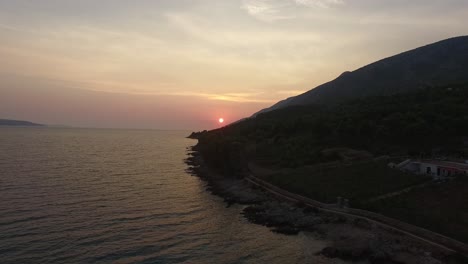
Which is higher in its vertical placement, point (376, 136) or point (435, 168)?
point (376, 136)

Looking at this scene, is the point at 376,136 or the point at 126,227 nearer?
the point at 126,227

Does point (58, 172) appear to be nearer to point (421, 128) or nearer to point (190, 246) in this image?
point (190, 246)

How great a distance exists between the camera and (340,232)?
41438mm

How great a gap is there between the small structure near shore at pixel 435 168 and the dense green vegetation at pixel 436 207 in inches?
108

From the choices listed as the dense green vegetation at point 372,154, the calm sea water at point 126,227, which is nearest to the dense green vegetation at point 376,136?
the dense green vegetation at point 372,154

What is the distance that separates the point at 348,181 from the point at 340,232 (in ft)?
60.3

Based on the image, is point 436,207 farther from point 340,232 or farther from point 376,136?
point 376,136

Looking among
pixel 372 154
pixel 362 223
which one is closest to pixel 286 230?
pixel 362 223

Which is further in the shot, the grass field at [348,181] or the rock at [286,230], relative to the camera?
→ the grass field at [348,181]

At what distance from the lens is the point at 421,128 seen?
8394cm

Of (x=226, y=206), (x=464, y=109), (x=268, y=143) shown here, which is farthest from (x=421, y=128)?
(x=226, y=206)

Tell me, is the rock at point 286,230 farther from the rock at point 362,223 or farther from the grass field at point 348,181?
the grass field at point 348,181

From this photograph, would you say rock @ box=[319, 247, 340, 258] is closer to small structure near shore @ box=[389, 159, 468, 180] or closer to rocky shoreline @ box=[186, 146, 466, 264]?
rocky shoreline @ box=[186, 146, 466, 264]

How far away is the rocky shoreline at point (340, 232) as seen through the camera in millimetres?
33719
